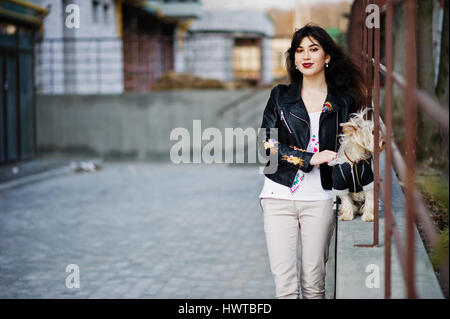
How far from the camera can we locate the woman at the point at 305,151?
3752 millimetres

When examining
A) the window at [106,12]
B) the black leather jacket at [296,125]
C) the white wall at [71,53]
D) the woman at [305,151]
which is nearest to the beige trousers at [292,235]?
the woman at [305,151]

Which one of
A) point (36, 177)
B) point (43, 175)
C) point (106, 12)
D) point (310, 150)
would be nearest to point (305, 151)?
point (310, 150)

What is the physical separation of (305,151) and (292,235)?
1.63 feet

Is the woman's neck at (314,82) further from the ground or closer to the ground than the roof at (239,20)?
closer to the ground

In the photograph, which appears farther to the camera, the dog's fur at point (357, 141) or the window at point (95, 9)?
the window at point (95, 9)

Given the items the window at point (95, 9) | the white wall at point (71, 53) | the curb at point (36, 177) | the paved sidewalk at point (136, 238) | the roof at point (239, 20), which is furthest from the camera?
the roof at point (239, 20)

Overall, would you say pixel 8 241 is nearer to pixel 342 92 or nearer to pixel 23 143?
pixel 342 92

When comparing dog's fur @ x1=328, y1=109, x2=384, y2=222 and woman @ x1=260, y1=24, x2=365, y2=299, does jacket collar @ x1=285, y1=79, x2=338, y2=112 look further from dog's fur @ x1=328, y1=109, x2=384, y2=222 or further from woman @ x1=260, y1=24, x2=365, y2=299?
dog's fur @ x1=328, y1=109, x2=384, y2=222

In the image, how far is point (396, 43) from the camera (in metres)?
10.1

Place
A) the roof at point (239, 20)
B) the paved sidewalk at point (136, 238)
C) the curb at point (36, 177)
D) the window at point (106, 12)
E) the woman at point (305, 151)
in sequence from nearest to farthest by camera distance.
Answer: the woman at point (305, 151) < the paved sidewalk at point (136, 238) < the curb at point (36, 177) < the window at point (106, 12) < the roof at point (239, 20)

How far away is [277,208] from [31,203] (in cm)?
764

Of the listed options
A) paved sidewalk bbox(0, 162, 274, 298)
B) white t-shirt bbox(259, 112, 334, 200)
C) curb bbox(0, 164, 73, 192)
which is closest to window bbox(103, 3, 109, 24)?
curb bbox(0, 164, 73, 192)

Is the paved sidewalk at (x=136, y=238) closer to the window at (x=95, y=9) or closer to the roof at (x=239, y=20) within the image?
the window at (x=95, y=9)

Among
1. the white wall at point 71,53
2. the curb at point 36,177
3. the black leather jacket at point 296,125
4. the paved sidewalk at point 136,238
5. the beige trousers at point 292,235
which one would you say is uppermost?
the white wall at point 71,53
